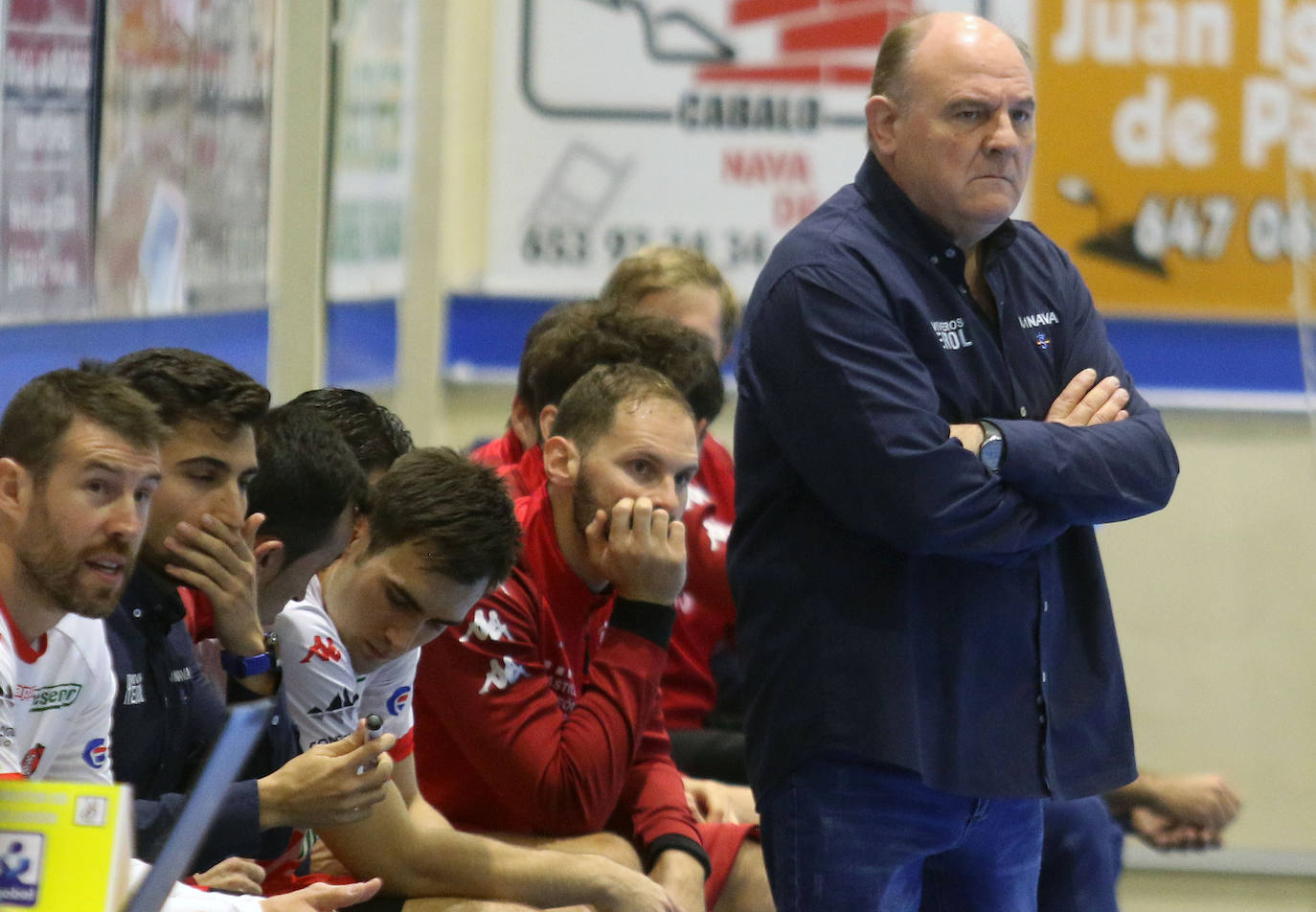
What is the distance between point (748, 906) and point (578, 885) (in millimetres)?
540

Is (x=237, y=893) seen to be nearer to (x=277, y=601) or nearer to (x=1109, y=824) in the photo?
(x=277, y=601)

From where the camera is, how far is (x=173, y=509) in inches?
78.2

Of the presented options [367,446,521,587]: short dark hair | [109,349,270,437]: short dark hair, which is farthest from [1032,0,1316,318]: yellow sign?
[109,349,270,437]: short dark hair

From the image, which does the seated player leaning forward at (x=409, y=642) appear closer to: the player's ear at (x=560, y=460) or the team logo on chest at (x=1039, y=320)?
the player's ear at (x=560, y=460)

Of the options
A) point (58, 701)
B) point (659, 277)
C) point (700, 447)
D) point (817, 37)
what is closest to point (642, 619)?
point (700, 447)

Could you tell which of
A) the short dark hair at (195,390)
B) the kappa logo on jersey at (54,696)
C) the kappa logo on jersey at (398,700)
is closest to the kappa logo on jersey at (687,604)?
the kappa logo on jersey at (398,700)

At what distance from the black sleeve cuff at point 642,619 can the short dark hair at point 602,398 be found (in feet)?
0.75

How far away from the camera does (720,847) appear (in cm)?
273

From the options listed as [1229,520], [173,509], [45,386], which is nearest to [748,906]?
[173,509]

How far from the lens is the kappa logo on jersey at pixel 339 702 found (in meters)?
2.19

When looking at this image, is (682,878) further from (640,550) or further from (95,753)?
(95,753)

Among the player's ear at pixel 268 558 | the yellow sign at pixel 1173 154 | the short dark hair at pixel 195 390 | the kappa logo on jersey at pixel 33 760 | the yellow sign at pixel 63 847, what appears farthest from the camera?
the yellow sign at pixel 1173 154

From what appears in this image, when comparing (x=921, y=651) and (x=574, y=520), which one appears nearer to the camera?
(x=921, y=651)

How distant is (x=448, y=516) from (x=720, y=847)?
0.87m
